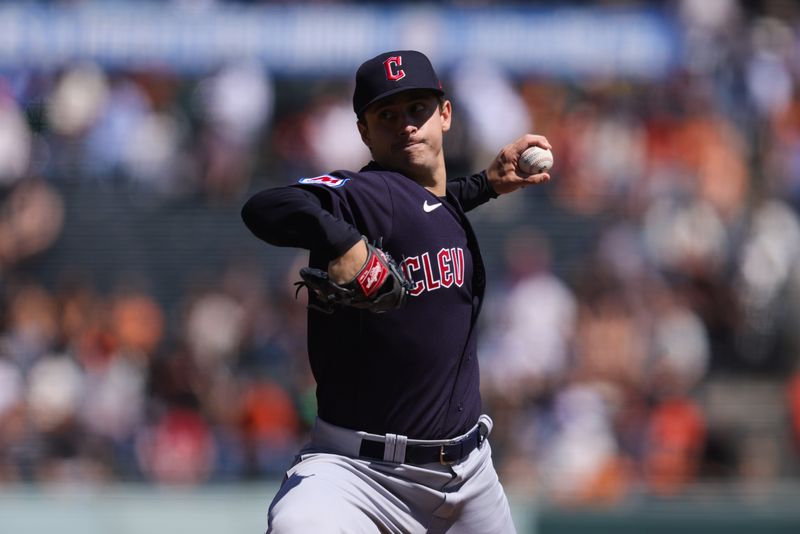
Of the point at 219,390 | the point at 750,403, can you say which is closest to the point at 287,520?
the point at 219,390

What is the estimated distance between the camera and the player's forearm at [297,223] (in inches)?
135

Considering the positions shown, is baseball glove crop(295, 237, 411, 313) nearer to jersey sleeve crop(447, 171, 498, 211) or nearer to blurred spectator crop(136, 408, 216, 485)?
jersey sleeve crop(447, 171, 498, 211)

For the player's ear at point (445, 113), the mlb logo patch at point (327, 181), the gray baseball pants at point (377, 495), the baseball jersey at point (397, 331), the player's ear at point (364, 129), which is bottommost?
the gray baseball pants at point (377, 495)

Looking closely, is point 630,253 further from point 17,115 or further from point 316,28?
point 17,115

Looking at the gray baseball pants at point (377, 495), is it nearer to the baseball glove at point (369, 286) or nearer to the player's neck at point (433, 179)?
the baseball glove at point (369, 286)

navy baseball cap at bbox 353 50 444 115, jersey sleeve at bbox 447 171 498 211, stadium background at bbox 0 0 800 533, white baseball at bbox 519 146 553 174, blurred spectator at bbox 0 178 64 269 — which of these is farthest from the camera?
blurred spectator at bbox 0 178 64 269

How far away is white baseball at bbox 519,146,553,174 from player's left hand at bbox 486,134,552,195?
26mm

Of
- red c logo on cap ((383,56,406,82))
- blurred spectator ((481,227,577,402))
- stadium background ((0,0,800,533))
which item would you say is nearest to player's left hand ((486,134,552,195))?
red c logo on cap ((383,56,406,82))

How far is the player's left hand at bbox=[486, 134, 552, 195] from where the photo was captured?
168 inches

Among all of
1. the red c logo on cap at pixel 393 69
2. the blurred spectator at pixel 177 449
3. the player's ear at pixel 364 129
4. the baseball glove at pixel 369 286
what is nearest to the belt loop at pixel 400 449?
Result: the baseball glove at pixel 369 286

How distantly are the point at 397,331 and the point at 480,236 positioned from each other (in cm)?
835

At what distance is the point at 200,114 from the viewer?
12.9 metres

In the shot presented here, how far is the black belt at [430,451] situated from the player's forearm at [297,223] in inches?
25.7

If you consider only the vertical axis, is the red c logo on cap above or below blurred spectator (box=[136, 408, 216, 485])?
above
